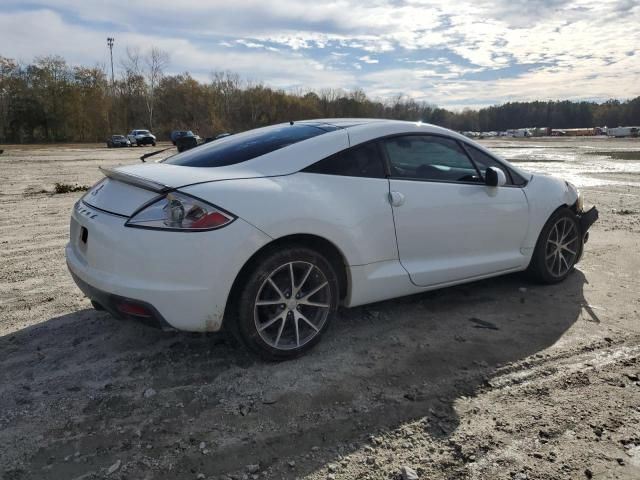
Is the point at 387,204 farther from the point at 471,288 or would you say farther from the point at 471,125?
the point at 471,125

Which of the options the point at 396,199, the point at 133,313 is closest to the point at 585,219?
the point at 396,199

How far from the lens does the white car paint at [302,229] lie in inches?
113

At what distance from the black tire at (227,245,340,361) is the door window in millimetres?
1006

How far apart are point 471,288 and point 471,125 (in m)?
154

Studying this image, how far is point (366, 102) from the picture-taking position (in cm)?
10056

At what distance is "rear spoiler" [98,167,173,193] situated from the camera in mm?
3004

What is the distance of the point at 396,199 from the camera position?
3.62 metres

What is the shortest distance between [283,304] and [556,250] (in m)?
3.06

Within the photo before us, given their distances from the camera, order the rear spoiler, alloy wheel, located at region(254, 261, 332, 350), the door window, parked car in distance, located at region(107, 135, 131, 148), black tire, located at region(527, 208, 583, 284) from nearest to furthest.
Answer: the rear spoiler → alloy wheel, located at region(254, 261, 332, 350) → the door window → black tire, located at region(527, 208, 583, 284) → parked car in distance, located at region(107, 135, 131, 148)

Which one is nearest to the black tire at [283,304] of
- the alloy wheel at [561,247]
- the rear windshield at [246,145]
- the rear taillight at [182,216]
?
the rear taillight at [182,216]

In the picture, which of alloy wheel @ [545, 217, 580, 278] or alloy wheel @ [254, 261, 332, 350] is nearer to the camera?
alloy wheel @ [254, 261, 332, 350]

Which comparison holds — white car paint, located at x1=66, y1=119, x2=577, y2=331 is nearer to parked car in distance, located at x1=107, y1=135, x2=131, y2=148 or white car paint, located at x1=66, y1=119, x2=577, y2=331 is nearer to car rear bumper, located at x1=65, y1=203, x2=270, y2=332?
car rear bumper, located at x1=65, y1=203, x2=270, y2=332

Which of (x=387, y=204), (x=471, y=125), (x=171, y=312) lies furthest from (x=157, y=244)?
(x=471, y=125)

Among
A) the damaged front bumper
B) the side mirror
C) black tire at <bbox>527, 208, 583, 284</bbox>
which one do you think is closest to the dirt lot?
black tire at <bbox>527, 208, 583, 284</bbox>
